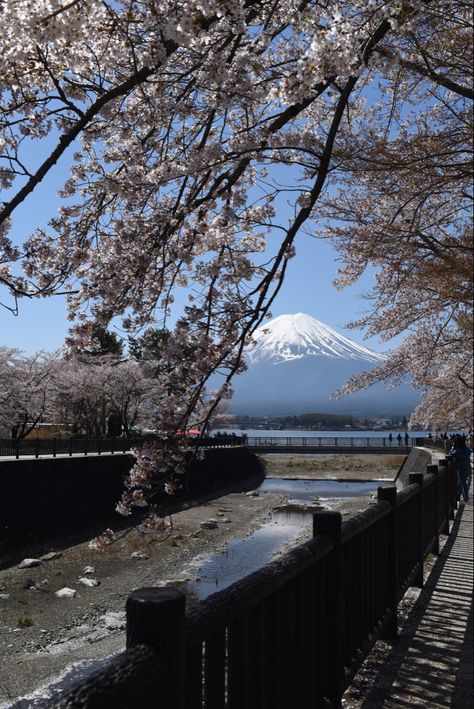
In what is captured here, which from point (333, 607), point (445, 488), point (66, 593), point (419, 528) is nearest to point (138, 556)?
point (66, 593)

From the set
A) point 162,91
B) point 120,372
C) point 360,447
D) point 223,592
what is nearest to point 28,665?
point 162,91

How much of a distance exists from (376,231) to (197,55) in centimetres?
552

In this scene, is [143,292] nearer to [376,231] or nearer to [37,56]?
[37,56]

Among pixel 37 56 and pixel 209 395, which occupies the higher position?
pixel 37 56

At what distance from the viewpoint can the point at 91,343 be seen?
20.3 ft

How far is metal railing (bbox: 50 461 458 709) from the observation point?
173cm

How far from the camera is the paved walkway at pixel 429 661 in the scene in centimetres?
411

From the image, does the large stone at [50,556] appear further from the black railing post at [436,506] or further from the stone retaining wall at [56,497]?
the black railing post at [436,506]

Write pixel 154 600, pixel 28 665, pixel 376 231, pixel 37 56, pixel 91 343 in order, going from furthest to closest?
pixel 28 665
pixel 376 231
pixel 91 343
pixel 37 56
pixel 154 600

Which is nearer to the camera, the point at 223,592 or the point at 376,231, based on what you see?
the point at 223,592

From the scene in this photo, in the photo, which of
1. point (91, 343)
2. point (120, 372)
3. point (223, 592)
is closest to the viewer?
point (223, 592)

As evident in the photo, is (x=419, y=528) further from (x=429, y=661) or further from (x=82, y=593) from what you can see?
(x=82, y=593)

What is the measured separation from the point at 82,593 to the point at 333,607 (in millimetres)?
13222

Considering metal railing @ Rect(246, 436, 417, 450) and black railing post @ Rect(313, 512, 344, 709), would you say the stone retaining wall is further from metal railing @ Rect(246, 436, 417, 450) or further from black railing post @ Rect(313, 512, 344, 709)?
metal railing @ Rect(246, 436, 417, 450)
